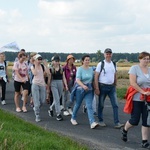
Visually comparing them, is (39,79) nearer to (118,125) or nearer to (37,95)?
(37,95)

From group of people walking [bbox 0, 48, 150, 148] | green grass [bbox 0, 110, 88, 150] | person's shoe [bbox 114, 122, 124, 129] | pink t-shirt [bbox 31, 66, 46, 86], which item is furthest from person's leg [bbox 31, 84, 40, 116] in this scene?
person's shoe [bbox 114, 122, 124, 129]

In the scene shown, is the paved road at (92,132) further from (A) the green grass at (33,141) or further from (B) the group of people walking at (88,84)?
(A) the green grass at (33,141)

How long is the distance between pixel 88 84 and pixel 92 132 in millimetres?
1252

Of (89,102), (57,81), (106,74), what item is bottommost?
(89,102)

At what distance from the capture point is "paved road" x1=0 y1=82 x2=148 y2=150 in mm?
7871

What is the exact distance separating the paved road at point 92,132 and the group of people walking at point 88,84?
0.18 metres

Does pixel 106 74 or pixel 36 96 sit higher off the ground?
pixel 106 74

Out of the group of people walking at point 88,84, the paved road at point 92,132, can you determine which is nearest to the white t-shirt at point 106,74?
the group of people walking at point 88,84

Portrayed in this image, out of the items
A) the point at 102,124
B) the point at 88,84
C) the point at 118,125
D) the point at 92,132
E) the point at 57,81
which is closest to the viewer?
the point at 92,132

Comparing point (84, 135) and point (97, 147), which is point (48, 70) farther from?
point (97, 147)

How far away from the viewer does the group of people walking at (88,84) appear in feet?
25.6

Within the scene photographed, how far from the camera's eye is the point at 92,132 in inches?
355

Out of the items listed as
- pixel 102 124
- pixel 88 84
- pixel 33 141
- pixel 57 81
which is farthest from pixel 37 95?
pixel 33 141

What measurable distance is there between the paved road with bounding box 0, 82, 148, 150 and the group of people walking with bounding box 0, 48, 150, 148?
18 cm
